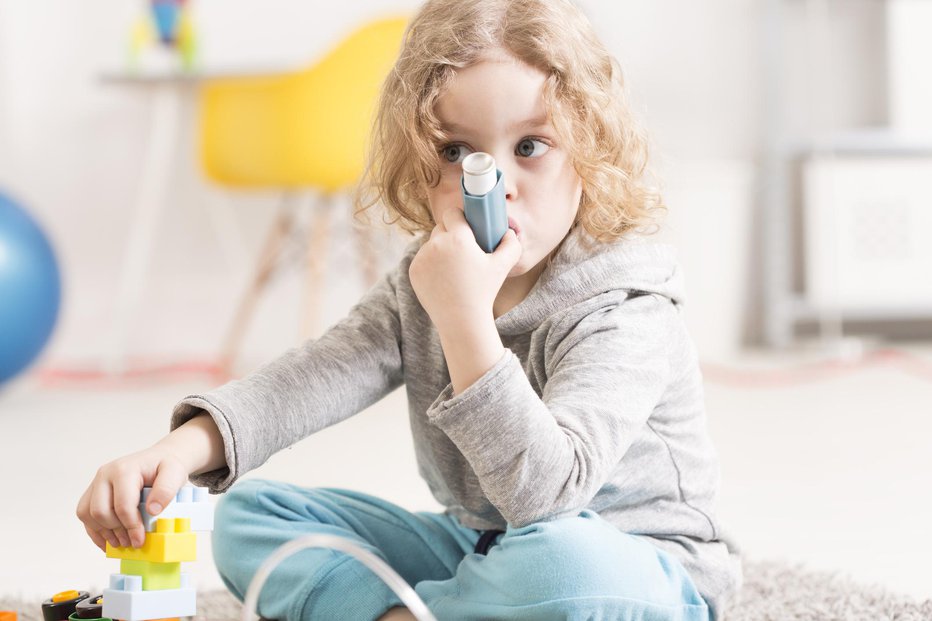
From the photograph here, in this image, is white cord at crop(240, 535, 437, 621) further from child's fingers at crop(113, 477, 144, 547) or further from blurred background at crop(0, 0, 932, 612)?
blurred background at crop(0, 0, 932, 612)

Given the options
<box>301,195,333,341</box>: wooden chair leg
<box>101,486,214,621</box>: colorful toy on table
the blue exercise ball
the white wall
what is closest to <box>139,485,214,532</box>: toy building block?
<box>101,486,214,621</box>: colorful toy on table

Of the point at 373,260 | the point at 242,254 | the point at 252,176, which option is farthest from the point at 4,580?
the point at 242,254

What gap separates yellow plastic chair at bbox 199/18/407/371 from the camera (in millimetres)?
2389

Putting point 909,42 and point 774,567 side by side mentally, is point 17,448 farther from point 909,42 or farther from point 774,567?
point 909,42

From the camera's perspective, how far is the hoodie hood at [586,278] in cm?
84

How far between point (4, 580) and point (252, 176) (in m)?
1.49

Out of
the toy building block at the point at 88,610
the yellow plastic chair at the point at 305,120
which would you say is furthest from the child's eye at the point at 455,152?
the yellow plastic chair at the point at 305,120

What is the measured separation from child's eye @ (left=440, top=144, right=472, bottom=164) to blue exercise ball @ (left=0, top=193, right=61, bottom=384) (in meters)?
1.62

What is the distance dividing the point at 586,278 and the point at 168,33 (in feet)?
7.01

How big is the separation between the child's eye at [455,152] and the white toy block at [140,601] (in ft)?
1.10

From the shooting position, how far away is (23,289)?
2.25 meters

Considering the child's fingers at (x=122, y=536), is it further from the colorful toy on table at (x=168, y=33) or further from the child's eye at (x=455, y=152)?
the colorful toy on table at (x=168, y=33)

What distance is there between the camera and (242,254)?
3.09m

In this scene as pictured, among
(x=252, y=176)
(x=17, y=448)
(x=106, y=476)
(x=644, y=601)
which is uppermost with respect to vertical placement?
(x=252, y=176)
